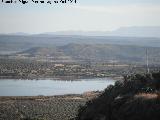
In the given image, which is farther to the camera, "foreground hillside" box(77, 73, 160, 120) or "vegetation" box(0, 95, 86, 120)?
"vegetation" box(0, 95, 86, 120)

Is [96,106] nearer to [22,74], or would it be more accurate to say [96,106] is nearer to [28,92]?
[28,92]

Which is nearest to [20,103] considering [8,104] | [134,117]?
[8,104]

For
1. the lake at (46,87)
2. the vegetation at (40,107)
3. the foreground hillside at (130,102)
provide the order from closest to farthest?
the foreground hillside at (130,102), the vegetation at (40,107), the lake at (46,87)

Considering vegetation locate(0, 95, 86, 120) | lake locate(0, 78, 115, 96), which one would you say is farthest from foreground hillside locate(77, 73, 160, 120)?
lake locate(0, 78, 115, 96)

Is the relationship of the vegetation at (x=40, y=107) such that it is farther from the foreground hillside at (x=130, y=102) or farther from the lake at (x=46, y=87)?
the foreground hillside at (x=130, y=102)

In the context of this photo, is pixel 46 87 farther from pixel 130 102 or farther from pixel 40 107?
pixel 130 102

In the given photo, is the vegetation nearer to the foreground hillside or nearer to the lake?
the lake

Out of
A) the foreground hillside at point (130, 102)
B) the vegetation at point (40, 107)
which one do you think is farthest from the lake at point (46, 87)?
the foreground hillside at point (130, 102)

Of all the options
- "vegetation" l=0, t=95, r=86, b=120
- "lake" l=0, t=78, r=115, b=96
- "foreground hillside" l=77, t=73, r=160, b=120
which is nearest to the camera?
"foreground hillside" l=77, t=73, r=160, b=120
